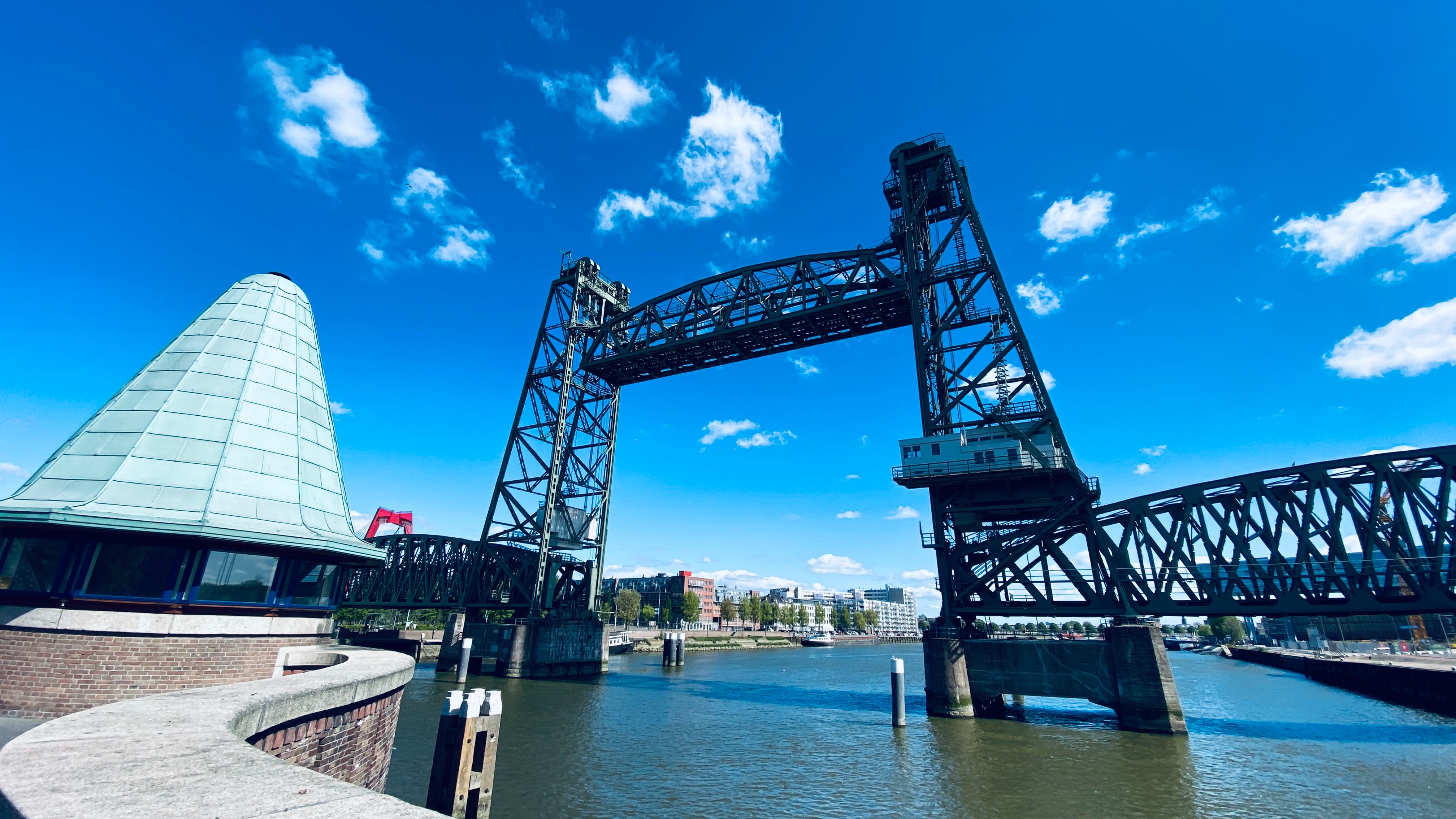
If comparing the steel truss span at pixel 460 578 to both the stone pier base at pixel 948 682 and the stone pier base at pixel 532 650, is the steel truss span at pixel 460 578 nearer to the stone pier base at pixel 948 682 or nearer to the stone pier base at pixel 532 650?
the stone pier base at pixel 532 650

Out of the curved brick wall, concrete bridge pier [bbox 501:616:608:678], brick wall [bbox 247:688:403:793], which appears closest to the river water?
brick wall [bbox 247:688:403:793]

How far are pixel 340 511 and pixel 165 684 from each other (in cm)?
431

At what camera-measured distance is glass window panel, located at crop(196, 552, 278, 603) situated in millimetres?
10094

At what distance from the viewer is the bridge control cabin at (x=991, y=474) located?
1120 inches

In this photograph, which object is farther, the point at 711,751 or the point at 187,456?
the point at 711,751

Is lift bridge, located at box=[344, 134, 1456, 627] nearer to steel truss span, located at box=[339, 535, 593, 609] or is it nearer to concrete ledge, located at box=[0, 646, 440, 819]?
steel truss span, located at box=[339, 535, 593, 609]

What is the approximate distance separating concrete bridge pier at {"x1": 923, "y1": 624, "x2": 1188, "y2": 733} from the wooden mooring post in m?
21.8

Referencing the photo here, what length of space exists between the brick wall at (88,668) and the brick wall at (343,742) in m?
2.56

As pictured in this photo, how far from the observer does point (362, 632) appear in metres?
62.4

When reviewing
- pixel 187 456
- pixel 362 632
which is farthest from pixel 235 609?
pixel 362 632

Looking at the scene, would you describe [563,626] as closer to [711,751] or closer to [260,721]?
[711,751]

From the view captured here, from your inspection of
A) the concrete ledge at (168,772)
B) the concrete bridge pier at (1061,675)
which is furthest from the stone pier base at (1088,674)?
the concrete ledge at (168,772)

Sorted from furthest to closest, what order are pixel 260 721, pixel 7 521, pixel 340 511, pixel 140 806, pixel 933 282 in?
pixel 933 282
pixel 340 511
pixel 7 521
pixel 260 721
pixel 140 806

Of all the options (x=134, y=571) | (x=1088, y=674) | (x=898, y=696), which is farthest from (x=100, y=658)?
(x=1088, y=674)
